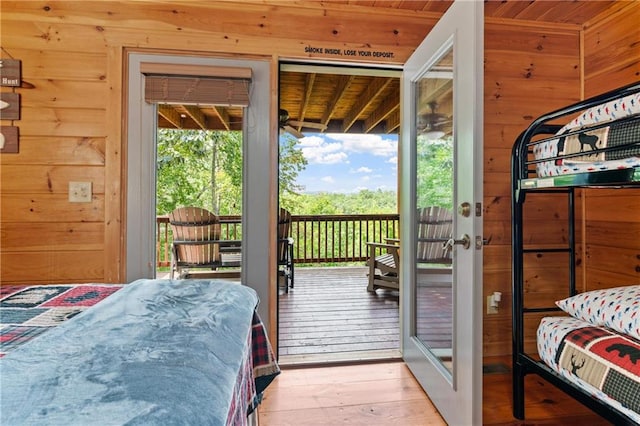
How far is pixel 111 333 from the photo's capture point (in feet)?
2.49

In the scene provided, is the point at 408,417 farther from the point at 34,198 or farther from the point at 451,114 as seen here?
the point at 34,198

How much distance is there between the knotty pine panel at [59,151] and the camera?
6.51 ft

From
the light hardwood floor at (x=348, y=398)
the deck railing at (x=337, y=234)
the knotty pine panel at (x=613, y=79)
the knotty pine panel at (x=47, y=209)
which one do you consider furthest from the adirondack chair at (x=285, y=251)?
the knotty pine panel at (x=613, y=79)

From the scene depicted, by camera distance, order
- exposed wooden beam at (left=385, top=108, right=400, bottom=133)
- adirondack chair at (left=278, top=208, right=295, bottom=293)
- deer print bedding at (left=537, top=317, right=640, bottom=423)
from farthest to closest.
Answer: exposed wooden beam at (left=385, top=108, right=400, bottom=133) < adirondack chair at (left=278, top=208, right=295, bottom=293) < deer print bedding at (left=537, top=317, right=640, bottom=423)

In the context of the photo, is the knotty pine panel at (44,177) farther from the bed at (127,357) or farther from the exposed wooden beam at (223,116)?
Answer: the bed at (127,357)

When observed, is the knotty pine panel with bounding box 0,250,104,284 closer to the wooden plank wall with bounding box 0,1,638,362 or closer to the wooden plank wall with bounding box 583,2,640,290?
the wooden plank wall with bounding box 0,1,638,362

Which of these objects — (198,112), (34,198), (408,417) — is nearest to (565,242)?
(408,417)

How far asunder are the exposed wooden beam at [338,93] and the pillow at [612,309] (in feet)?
9.39

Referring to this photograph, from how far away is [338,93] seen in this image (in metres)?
4.14

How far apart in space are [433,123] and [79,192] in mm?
2188

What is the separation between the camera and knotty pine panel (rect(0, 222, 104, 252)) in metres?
1.99

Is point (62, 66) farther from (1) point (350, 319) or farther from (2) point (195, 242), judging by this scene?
(1) point (350, 319)

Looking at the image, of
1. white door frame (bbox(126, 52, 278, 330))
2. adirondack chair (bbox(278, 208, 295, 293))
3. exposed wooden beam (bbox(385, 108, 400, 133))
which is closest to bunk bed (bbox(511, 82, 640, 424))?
white door frame (bbox(126, 52, 278, 330))

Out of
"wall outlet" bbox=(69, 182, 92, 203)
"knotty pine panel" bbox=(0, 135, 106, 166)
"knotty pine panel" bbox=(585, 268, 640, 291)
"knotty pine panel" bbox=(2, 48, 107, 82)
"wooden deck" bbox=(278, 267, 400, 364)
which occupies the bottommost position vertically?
"wooden deck" bbox=(278, 267, 400, 364)
